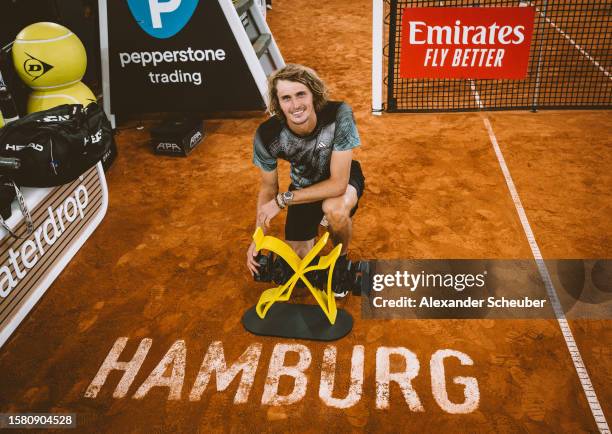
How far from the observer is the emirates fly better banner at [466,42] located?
552 cm

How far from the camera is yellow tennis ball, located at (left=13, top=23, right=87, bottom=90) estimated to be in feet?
15.3

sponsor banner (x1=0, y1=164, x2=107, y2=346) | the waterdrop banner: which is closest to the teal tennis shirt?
sponsor banner (x1=0, y1=164, x2=107, y2=346)

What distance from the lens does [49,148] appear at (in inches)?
134

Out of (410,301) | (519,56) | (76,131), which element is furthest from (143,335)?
(519,56)

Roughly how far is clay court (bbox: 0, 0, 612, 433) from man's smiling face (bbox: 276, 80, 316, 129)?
4.33 ft

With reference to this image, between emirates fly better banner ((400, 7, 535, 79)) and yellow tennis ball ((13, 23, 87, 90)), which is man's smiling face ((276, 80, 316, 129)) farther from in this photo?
emirates fly better banner ((400, 7, 535, 79))

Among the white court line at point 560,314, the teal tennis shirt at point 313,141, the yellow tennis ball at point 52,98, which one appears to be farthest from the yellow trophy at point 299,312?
the yellow tennis ball at point 52,98

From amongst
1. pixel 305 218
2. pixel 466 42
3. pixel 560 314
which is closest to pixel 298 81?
pixel 305 218

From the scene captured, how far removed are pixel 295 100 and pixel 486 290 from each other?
1893mm

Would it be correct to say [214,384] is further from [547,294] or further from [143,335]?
[547,294]

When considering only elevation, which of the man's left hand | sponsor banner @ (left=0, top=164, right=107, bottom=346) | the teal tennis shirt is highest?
the teal tennis shirt

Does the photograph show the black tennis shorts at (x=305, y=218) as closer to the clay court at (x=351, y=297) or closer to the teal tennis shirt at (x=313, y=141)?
the teal tennis shirt at (x=313, y=141)

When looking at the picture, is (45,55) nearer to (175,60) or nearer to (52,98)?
(52,98)

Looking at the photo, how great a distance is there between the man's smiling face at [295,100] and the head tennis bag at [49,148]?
4.94 feet
